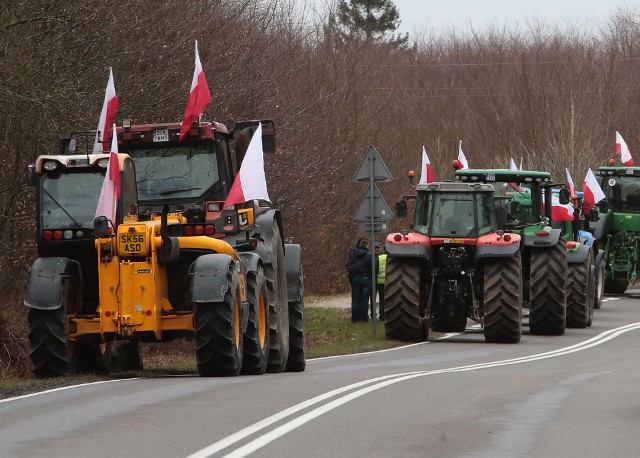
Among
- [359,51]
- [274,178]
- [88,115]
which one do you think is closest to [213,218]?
[88,115]

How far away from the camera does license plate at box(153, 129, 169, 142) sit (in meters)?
18.0

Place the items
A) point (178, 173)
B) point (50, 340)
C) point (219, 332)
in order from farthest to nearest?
point (178, 173) < point (50, 340) < point (219, 332)

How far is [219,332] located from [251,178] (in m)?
1.96

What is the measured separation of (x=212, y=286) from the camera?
1571 centimetres

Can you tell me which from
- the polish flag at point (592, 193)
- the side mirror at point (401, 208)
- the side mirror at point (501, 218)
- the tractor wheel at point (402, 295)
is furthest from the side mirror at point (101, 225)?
the polish flag at point (592, 193)

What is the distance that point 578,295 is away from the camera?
29.3m

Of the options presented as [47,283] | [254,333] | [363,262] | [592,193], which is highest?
[592,193]

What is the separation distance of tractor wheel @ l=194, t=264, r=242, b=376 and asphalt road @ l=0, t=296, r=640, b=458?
0.68 ft

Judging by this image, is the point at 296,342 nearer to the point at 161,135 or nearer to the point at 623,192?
the point at 161,135

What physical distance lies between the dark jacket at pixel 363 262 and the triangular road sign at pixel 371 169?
273cm

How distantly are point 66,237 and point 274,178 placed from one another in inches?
602

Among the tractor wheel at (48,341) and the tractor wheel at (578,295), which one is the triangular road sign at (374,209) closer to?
the tractor wheel at (578,295)

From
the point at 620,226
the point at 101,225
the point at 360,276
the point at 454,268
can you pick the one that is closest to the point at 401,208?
the point at 454,268

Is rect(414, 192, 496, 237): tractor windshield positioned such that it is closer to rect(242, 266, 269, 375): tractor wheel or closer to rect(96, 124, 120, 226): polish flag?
rect(242, 266, 269, 375): tractor wheel
